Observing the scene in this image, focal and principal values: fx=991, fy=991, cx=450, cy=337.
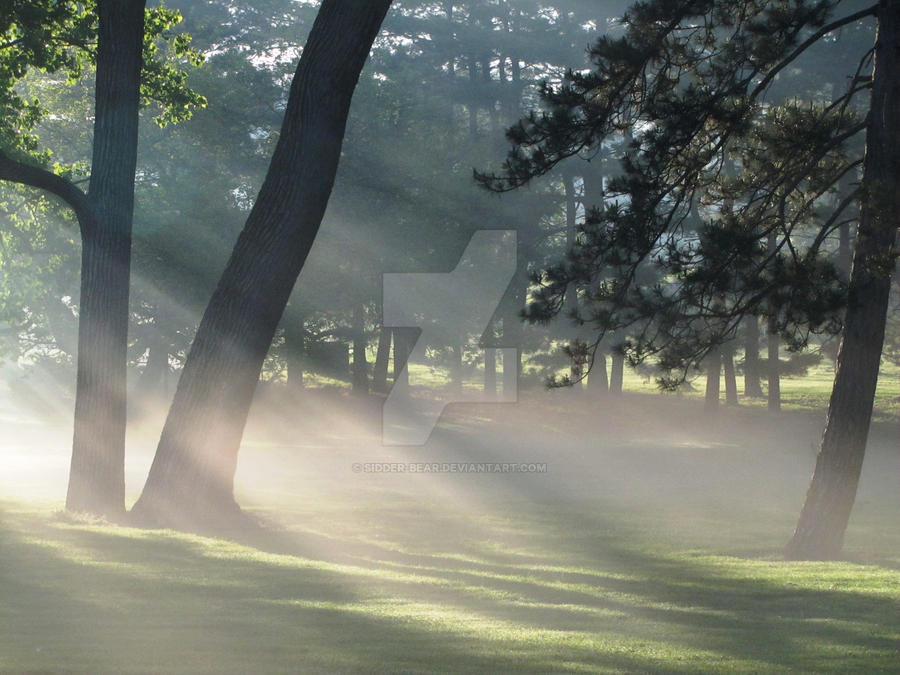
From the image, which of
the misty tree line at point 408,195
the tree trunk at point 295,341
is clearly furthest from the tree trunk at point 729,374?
the tree trunk at point 295,341

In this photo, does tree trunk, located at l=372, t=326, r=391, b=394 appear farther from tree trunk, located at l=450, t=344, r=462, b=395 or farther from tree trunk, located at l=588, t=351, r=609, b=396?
tree trunk, located at l=588, t=351, r=609, b=396

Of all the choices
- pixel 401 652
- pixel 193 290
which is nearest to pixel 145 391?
pixel 193 290

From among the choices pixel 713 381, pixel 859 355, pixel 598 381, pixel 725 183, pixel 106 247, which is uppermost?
pixel 725 183

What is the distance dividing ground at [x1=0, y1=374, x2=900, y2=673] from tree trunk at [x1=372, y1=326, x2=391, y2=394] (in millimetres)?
12823

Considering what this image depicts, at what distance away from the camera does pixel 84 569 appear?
8148 millimetres

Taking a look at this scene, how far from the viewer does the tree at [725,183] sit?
406 inches

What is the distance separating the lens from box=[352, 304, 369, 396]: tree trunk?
33.9m

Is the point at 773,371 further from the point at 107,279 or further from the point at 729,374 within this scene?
the point at 107,279

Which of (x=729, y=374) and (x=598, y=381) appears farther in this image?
(x=598, y=381)

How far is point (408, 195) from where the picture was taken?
31078 mm

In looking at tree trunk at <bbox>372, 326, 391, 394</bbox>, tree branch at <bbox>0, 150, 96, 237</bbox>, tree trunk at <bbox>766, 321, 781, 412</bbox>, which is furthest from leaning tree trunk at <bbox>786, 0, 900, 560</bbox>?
tree trunk at <bbox>372, 326, 391, 394</bbox>

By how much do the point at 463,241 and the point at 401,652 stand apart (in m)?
25.7

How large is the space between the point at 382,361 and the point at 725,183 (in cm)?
2491

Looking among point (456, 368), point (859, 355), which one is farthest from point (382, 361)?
point (859, 355)
